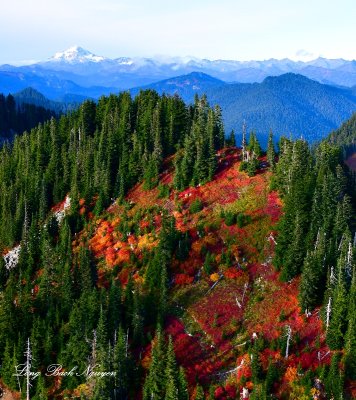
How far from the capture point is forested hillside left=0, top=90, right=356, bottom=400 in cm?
5919

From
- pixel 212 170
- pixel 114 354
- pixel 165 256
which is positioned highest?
pixel 212 170

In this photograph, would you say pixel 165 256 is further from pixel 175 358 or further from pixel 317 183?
pixel 317 183

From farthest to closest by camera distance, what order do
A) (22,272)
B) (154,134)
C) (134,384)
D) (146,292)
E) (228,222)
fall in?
(154,134), (22,272), (228,222), (146,292), (134,384)

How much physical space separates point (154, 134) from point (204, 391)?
6602cm

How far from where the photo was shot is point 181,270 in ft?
254

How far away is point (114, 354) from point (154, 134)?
204ft

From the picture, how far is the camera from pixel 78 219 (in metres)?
102

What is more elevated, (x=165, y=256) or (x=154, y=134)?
(x=154, y=134)

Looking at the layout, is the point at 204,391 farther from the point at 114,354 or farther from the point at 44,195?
the point at 44,195

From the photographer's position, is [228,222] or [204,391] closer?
[204,391]

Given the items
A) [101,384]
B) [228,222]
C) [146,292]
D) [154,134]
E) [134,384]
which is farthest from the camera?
[154,134]

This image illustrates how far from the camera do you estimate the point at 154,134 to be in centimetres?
11094

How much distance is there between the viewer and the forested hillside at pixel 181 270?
59.2 m

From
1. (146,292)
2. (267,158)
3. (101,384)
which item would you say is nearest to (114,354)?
(101,384)
